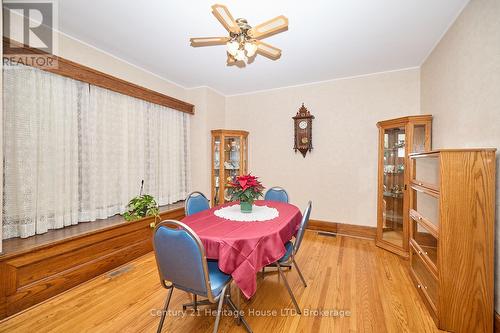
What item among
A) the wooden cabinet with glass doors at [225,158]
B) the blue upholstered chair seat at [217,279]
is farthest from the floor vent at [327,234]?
the blue upholstered chair seat at [217,279]

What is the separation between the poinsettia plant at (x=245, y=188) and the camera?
2.14 metres

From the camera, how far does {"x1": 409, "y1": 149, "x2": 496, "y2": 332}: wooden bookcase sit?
1580 millimetres

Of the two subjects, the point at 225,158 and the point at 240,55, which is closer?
the point at 240,55

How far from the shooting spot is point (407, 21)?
2.24 m

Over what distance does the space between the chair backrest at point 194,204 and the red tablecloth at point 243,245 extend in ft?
1.68

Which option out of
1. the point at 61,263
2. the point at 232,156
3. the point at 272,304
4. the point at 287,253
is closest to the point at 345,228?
the point at 287,253

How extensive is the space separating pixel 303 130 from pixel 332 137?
532 millimetres

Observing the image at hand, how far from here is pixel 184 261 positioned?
137 centimetres

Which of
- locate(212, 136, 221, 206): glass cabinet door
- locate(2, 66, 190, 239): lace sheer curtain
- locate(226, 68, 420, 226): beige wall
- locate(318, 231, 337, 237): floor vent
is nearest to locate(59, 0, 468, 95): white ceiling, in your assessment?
locate(226, 68, 420, 226): beige wall

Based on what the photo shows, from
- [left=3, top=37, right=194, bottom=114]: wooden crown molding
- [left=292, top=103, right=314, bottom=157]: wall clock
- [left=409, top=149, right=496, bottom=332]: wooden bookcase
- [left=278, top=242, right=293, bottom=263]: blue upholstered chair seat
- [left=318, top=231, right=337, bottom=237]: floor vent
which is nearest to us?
[left=409, top=149, right=496, bottom=332]: wooden bookcase

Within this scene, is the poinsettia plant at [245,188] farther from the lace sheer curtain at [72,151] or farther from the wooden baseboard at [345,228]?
the wooden baseboard at [345,228]

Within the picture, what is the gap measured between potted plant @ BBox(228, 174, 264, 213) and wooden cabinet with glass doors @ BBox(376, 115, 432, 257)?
Answer: 2170mm

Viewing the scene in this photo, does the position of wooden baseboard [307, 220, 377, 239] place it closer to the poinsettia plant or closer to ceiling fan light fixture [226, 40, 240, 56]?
the poinsettia plant

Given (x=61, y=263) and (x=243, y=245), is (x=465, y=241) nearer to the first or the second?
(x=243, y=245)
